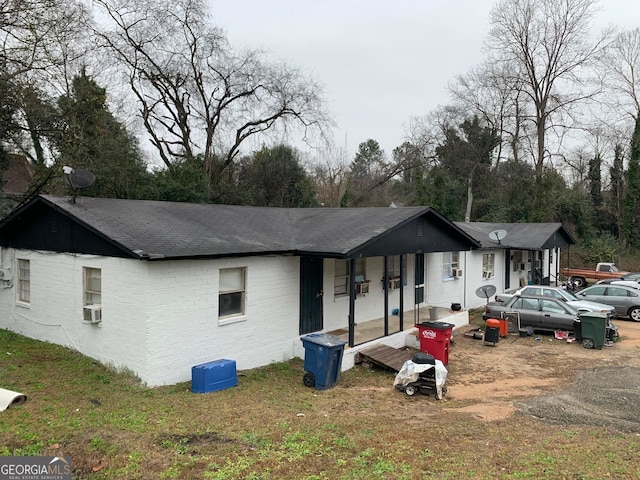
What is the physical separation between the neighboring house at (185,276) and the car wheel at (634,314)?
946 cm

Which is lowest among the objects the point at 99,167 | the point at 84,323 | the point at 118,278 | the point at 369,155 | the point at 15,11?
the point at 84,323

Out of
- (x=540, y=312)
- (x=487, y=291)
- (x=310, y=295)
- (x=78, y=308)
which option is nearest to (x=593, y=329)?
(x=540, y=312)

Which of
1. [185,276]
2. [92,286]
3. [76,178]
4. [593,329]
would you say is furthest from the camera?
[593,329]

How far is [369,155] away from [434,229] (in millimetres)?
43051

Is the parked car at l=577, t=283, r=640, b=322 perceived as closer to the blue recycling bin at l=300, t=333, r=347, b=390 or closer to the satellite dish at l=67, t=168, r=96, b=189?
the blue recycling bin at l=300, t=333, r=347, b=390

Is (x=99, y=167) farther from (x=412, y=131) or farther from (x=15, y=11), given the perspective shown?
(x=412, y=131)

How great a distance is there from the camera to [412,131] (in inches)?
1757

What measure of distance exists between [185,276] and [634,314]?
56.5 feet

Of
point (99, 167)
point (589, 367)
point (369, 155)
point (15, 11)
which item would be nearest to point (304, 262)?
point (589, 367)

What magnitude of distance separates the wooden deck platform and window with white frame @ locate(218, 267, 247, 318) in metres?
3.18

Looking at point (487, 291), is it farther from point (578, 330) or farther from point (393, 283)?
point (393, 283)

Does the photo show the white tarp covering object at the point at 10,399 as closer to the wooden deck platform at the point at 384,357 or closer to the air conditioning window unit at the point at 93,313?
the air conditioning window unit at the point at 93,313

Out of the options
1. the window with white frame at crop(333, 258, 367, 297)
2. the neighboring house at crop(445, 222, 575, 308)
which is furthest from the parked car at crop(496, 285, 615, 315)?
the window with white frame at crop(333, 258, 367, 297)

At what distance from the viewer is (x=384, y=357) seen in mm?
11344
